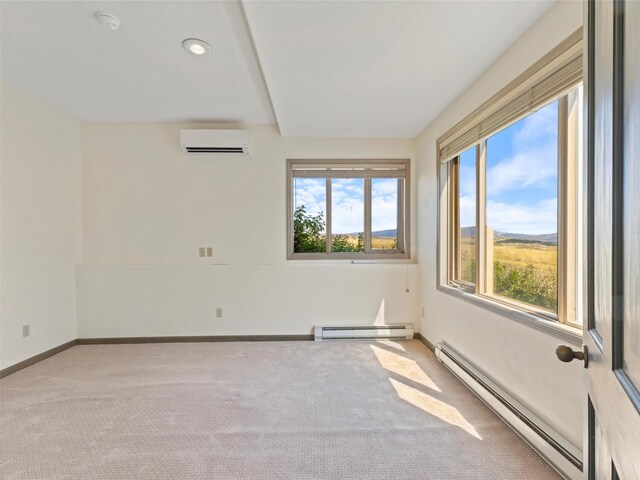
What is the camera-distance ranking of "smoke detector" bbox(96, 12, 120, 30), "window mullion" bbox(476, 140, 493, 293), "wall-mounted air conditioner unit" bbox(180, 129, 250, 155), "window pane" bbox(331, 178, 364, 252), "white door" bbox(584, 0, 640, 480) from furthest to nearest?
"window pane" bbox(331, 178, 364, 252) → "wall-mounted air conditioner unit" bbox(180, 129, 250, 155) → "window mullion" bbox(476, 140, 493, 293) → "smoke detector" bbox(96, 12, 120, 30) → "white door" bbox(584, 0, 640, 480)

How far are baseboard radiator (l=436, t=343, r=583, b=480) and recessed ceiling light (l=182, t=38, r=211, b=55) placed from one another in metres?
3.11

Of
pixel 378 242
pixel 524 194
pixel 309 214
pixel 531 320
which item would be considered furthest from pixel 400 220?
pixel 531 320

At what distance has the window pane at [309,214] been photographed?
12.9 ft

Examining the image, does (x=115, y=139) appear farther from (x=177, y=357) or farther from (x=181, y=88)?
(x=177, y=357)

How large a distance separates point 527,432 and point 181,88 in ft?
12.0

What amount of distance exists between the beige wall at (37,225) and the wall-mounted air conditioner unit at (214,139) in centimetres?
129

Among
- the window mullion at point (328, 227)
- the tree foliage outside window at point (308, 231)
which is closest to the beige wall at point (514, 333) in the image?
the window mullion at point (328, 227)

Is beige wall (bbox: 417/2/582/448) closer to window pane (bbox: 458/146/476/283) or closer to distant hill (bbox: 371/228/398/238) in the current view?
window pane (bbox: 458/146/476/283)

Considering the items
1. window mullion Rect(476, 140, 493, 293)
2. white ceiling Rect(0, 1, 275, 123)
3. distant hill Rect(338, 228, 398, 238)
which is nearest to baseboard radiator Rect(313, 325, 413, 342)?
distant hill Rect(338, 228, 398, 238)

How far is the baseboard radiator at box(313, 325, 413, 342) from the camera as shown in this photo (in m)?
3.62

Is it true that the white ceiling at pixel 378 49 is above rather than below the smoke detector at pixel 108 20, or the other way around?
below

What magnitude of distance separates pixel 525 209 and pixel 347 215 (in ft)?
7.15

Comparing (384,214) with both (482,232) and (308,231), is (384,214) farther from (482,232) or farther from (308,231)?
(482,232)

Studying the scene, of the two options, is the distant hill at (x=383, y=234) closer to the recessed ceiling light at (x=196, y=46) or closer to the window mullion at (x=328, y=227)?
the window mullion at (x=328, y=227)
